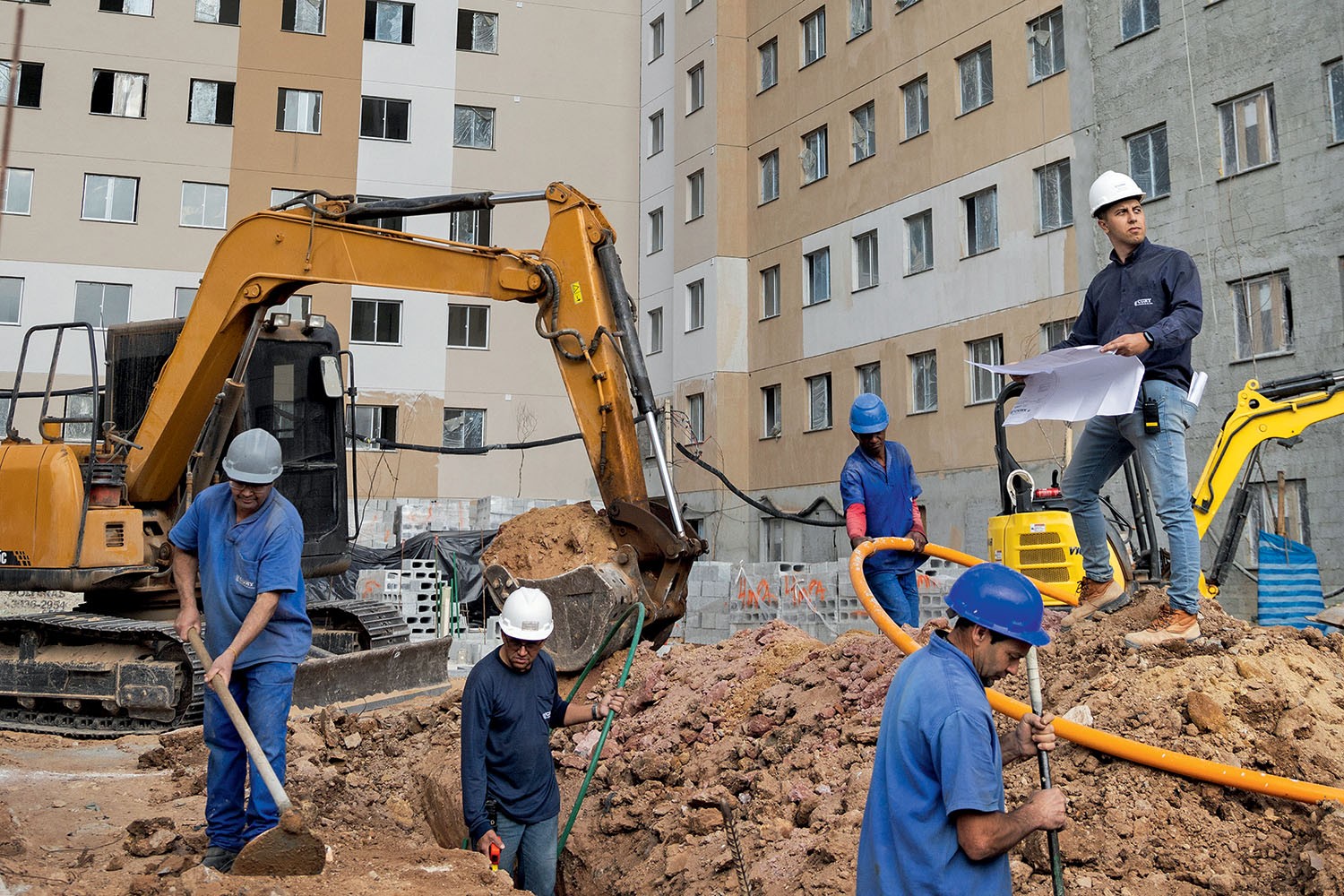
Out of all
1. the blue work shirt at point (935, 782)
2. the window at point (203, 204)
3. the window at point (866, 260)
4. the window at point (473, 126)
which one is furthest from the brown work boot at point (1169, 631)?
the window at point (203, 204)

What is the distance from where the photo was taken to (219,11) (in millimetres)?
30609

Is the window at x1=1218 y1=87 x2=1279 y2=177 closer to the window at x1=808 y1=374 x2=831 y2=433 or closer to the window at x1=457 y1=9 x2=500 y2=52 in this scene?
the window at x1=808 y1=374 x2=831 y2=433

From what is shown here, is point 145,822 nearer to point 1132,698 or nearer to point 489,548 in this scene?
point 489,548

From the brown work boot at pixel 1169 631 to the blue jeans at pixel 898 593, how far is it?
5.29 ft

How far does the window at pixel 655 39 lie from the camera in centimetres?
3359

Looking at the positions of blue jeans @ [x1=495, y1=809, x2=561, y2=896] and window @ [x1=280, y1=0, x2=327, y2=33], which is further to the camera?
window @ [x1=280, y1=0, x2=327, y2=33]

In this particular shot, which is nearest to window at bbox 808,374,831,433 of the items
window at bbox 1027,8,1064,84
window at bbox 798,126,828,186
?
window at bbox 798,126,828,186

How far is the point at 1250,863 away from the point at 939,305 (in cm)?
2041

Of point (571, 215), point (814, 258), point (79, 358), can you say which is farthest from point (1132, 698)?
point (79, 358)

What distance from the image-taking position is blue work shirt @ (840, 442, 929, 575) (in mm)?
6816

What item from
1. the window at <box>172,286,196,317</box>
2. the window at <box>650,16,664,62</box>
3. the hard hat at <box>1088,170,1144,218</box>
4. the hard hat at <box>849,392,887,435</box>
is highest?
the window at <box>650,16,664,62</box>

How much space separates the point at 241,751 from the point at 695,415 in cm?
2533

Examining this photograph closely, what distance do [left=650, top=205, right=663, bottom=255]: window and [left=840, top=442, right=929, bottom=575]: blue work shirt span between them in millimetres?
26648

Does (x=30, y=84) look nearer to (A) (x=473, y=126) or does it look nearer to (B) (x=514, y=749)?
(A) (x=473, y=126)
